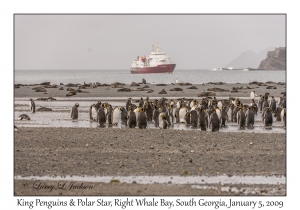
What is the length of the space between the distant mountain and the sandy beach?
308 feet

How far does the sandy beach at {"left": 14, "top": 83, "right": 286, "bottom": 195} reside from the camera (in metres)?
7.98

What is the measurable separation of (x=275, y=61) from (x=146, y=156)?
376 feet

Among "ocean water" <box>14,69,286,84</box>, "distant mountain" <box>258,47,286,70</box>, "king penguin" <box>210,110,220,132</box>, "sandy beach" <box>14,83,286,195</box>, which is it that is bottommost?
"sandy beach" <box>14,83,286,195</box>

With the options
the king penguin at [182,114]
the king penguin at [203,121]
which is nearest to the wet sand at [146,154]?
the king penguin at [203,121]

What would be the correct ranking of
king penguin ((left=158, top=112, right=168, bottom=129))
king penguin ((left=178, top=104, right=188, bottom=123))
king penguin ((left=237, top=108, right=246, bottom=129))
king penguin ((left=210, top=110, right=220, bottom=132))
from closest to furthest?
king penguin ((left=210, top=110, right=220, bottom=132)) → king penguin ((left=158, top=112, right=168, bottom=129)) → king penguin ((left=237, top=108, right=246, bottom=129)) → king penguin ((left=178, top=104, right=188, bottom=123))

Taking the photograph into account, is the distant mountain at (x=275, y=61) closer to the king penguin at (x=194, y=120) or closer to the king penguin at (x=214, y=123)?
the king penguin at (x=194, y=120)

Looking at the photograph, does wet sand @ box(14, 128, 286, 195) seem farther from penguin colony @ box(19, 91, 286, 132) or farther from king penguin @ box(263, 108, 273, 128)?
king penguin @ box(263, 108, 273, 128)

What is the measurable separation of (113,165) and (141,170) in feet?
2.01

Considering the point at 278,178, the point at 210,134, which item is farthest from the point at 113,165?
the point at 210,134

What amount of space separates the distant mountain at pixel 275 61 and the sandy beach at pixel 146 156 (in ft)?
308

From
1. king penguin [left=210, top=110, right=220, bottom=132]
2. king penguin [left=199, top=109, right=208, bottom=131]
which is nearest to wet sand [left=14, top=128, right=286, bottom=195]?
king penguin [left=210, top=110, right=220, bottom=132]

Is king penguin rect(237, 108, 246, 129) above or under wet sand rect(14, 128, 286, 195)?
above

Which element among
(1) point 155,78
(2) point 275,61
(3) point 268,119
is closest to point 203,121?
(3) point 268,119

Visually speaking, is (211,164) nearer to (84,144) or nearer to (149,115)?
(84,144)
